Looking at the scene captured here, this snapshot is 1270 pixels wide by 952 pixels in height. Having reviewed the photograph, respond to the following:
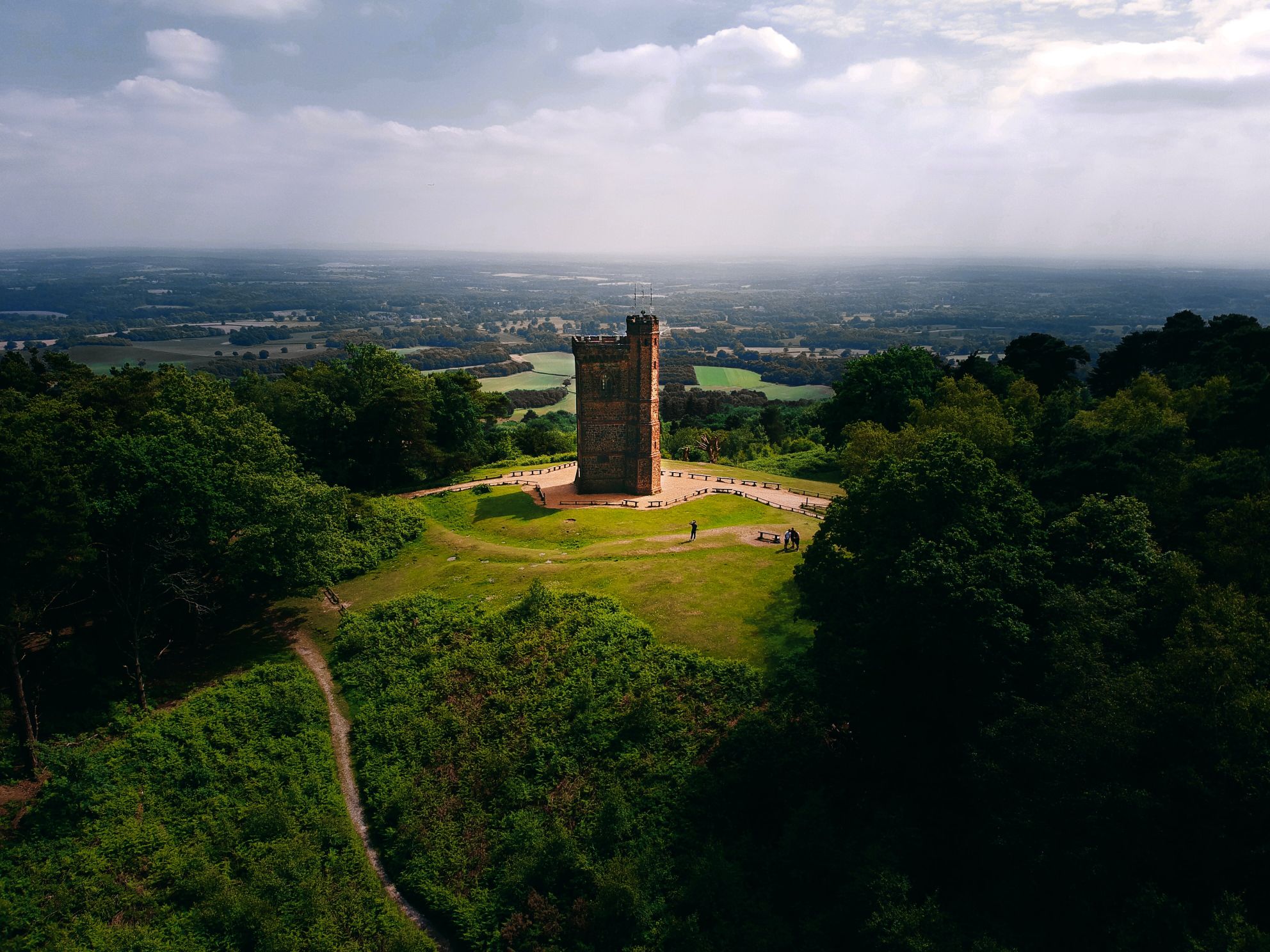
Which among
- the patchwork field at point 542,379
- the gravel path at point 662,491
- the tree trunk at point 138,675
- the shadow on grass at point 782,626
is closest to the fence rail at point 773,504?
the gravel path at point 662,491

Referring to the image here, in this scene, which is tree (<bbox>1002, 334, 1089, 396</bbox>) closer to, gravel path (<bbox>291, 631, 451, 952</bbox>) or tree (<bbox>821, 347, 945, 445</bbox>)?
tree (<bbox>821, 347, 945, 445</bbox>)

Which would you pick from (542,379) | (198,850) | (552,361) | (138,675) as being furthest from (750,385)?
(198,850)

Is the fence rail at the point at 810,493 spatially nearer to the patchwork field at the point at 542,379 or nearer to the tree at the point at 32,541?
the tree at the point at 32,541

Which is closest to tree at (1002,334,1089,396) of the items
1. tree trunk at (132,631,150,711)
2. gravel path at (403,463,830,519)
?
gravel path at (403,463,830,519)

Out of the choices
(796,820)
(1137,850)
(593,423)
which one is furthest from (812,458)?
(1137,850)

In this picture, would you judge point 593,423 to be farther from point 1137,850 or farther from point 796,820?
point 1137,850
